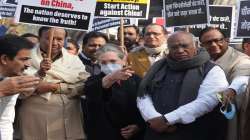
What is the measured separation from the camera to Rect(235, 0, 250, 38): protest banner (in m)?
6.16

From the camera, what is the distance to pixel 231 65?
17.5 ft

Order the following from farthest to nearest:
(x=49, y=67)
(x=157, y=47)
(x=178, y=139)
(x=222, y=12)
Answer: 1. (x=222, y=12)
2. (x=157, y=47)
3. (x=49, y=67)
4. (x=178, y=139)

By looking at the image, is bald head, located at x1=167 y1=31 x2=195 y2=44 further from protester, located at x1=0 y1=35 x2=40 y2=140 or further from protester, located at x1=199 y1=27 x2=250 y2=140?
protester, located at x1=0 y1=35 x2=40 y2=140

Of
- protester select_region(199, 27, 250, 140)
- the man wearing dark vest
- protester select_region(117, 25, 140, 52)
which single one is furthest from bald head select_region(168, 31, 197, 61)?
protester select_region(117, 25, 140, 52)

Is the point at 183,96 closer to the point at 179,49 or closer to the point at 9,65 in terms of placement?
the point at 179,49

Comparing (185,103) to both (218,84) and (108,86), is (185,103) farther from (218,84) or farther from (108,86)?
(108,86)

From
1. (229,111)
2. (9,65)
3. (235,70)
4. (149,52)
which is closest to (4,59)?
(9,65)

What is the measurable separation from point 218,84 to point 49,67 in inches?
60.9

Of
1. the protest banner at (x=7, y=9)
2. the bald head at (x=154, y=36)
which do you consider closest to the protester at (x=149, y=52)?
the bald head at (x=154, y=36)

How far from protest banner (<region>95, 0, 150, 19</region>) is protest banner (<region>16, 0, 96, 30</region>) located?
0.68 meters

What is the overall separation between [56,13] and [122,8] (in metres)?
1.00

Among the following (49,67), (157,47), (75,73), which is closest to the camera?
(49,67)

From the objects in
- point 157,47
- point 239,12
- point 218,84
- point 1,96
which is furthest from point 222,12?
point 1,96

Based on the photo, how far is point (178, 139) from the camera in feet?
15.6
